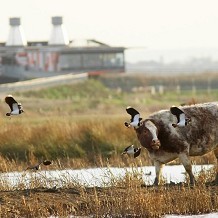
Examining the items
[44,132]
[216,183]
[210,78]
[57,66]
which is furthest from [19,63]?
[216,183]

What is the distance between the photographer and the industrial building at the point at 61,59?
82.2m

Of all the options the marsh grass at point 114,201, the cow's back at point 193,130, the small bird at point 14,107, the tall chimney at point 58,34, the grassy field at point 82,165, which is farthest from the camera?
the tall chimney at point 58,34

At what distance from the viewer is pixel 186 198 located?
14625mm

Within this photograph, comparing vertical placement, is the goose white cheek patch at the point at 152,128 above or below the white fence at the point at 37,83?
above

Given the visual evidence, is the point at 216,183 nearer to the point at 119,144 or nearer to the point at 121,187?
the point at 121,187

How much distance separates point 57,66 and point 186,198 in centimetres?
6829

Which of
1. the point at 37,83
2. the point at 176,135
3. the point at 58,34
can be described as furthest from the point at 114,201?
the point at 58,34

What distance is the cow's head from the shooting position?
15.8 metres

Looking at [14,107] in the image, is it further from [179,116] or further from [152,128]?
[179,116]

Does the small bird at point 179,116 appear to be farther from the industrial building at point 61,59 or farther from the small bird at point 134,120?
the industrial building at point 61,59

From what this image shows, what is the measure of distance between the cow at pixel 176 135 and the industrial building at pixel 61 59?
215 ft

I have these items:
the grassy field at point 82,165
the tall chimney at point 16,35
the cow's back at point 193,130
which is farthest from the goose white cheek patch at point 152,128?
the tall chimney at point 16,35

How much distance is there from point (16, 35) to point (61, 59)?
19.3 metres

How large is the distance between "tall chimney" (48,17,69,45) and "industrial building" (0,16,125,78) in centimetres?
1078
